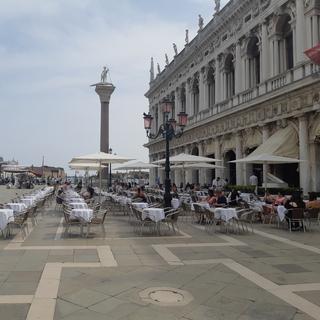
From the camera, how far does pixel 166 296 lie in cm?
703

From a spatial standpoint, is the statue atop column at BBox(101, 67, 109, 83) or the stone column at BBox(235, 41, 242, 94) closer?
the stone column at BBox(235, 41, 242, 94)

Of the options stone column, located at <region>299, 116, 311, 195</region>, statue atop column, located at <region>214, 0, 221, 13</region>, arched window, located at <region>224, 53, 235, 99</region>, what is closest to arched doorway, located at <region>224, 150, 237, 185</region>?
arched window, located at <region>224, 53, 235, 99</region>

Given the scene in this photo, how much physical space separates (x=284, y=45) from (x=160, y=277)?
82.3 feet

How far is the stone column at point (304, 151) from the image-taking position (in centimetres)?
2592

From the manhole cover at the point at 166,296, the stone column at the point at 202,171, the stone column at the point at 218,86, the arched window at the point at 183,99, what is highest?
the arched window at the point at 183,99

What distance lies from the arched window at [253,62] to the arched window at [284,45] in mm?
3877

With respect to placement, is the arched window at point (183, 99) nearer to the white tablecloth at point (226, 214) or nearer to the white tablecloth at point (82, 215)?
the white tablecloth at point (226, 214)

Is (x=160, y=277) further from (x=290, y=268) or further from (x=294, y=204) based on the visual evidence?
(x=294, y=204)

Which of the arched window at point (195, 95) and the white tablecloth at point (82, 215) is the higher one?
the arched window at point (195, 95)

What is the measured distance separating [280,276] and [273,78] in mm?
23007

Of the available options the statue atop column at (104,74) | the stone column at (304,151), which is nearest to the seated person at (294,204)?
the stone column at (304,151)

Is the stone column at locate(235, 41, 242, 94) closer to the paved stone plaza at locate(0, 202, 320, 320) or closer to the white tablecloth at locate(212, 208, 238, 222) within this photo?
the white tablecloth at locate(212, 208, 238, 222)

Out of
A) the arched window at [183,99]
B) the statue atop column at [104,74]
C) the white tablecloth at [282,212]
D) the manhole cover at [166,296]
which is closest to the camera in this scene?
the manhole cover at [166,296]

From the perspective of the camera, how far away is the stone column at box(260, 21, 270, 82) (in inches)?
1226
